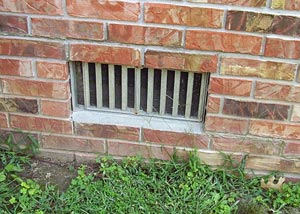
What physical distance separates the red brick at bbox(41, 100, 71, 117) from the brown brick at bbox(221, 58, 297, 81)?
0.80m

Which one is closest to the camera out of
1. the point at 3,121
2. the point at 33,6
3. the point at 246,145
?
the point at 33,6

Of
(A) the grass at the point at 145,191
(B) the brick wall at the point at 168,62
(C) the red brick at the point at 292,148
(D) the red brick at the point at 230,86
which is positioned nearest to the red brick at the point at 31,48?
(B) the brick wall at the point at 168,62

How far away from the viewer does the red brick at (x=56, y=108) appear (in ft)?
7.25

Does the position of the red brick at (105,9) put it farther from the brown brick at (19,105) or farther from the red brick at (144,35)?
the brown brick at (19,105)

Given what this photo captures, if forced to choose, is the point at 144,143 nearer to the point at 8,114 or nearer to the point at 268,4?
the point at 8,114

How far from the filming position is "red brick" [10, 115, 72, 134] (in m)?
2.26

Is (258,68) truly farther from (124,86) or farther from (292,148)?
(124,86)

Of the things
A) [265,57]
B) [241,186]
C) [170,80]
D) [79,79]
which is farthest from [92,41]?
[241,186]

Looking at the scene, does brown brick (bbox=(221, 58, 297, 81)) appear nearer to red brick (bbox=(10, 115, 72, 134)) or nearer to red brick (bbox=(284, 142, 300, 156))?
red brick (bbox=(284, 142, 300, 156))

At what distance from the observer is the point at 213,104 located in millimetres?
2105

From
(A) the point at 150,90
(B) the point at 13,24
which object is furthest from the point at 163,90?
(B) the point at 13,24

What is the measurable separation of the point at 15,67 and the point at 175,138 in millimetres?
857

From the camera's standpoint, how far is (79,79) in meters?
2.24

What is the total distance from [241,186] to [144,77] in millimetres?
733
